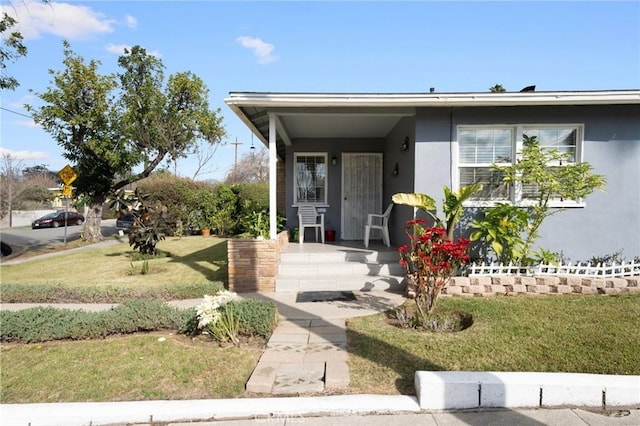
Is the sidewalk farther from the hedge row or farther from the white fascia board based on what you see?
the white fascia board

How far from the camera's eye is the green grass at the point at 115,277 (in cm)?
597

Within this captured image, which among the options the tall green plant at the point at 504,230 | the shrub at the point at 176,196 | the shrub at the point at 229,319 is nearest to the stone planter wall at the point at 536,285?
the tall green plant at the point at 504,230

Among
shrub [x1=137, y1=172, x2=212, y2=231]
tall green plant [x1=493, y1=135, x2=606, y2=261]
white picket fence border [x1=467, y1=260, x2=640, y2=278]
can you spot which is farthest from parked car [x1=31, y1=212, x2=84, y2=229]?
tall green plant [x1=493, y1=135, x2=606, y2=261]

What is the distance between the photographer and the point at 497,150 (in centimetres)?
644

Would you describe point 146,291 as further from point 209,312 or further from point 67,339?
point 209,312

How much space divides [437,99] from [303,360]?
465cm

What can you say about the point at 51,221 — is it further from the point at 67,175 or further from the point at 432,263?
the point at 432,263

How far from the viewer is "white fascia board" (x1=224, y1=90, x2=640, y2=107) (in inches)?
231

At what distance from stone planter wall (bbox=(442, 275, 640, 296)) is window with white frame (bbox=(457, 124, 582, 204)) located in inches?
60.8

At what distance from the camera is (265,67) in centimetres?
1122

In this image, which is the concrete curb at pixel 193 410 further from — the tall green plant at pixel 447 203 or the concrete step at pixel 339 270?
the tall green plant at pixel 447 203

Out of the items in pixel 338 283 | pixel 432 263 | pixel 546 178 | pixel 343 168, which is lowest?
pixel 338 283

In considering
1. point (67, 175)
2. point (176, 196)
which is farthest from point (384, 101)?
point (176, 196)

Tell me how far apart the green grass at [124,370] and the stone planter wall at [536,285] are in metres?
3.43
